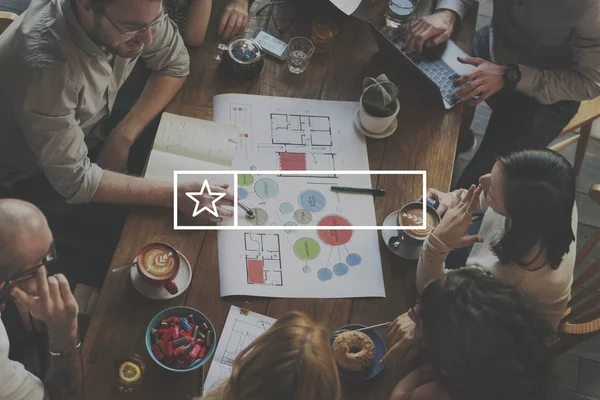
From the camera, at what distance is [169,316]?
1.43m

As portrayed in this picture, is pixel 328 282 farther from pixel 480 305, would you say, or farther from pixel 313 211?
pixel 480 305

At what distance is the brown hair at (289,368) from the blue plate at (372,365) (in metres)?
0.30

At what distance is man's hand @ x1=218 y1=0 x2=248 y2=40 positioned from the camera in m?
1.92

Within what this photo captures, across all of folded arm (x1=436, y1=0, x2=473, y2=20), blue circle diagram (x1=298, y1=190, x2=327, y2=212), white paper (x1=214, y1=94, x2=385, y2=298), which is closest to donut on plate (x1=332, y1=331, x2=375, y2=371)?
white paper (x1=214, y1=94, x2=385, y2=298)

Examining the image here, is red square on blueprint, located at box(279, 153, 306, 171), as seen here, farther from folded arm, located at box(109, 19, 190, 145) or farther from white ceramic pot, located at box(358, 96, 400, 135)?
folded arm, located at box(109, 19, 190, 145)

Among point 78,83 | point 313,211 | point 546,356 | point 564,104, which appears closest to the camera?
point 546,356

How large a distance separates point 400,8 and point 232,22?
53 centimetres

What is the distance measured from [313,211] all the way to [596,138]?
1.97 meters

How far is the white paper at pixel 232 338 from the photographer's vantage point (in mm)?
1392

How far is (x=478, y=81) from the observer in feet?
6.25

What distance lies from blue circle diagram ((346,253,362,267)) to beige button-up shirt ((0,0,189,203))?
2.25 ft

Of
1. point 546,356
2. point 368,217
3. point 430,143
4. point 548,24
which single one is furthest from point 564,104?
point 546,356

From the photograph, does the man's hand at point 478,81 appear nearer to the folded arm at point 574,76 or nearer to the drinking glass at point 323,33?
the folded arm at point 574,76

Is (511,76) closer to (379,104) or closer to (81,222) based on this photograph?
(379,104)
